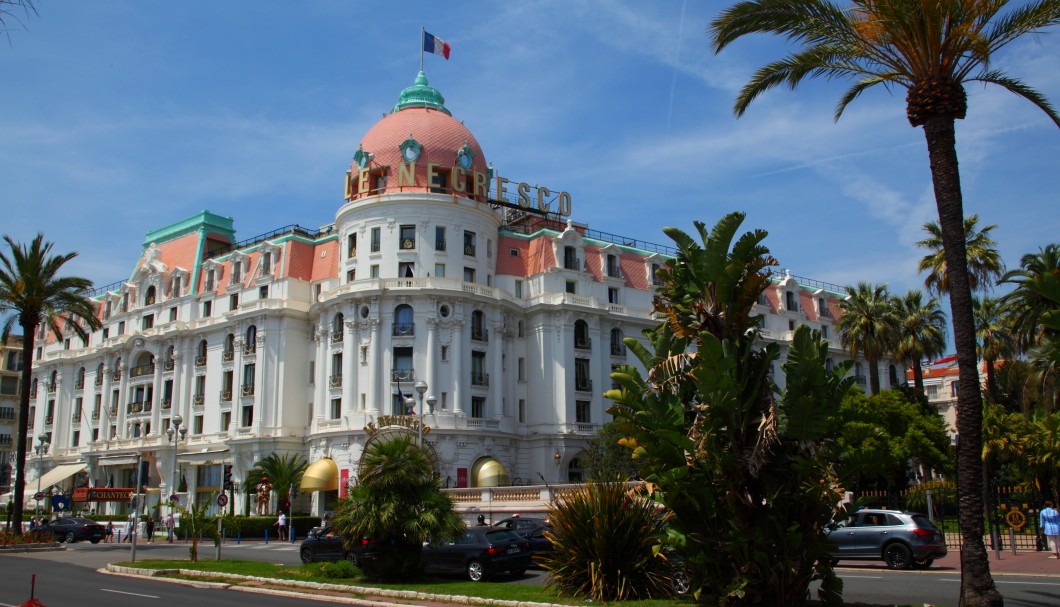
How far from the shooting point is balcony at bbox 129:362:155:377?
234ft

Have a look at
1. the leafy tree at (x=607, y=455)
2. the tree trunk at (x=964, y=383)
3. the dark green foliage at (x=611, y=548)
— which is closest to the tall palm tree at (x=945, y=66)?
the tree trunk at (x=964, y=383)

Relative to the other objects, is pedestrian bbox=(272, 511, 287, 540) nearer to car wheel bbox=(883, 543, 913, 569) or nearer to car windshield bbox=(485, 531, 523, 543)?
car windshield bbox=(485, 531, 523, 543)

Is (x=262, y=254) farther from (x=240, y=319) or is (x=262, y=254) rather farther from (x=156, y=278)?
(x=156, y=278)

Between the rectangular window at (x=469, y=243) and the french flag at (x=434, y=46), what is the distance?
45.8 feet

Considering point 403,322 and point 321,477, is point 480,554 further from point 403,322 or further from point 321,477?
point 403,322

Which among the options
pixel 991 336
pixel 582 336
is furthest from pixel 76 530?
pixel 991 336

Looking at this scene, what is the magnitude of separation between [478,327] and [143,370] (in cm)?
3109

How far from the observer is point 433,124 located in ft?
200

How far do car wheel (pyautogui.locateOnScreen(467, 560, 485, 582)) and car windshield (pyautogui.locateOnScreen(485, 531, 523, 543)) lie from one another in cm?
73

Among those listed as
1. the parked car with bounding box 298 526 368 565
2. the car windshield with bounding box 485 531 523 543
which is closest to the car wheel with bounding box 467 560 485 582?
the car windshield with bounding box 485 531 523 543

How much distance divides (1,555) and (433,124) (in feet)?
120

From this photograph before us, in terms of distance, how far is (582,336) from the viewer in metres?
62.2

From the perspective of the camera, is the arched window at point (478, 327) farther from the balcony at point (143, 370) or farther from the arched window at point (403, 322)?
the balcony at point (143, 370)

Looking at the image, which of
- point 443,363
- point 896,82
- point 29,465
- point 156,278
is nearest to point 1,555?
point 443,363
